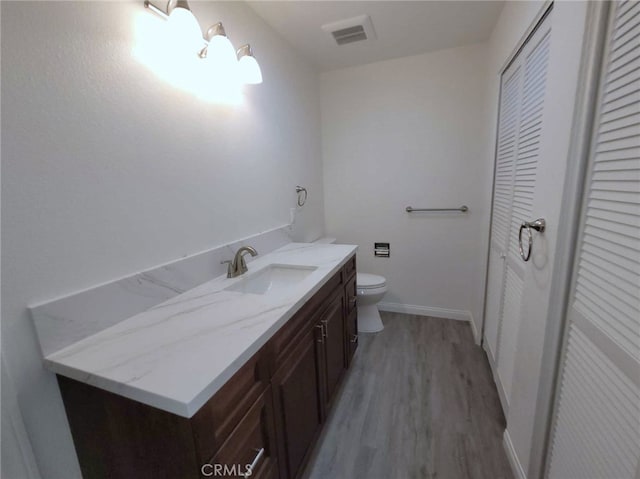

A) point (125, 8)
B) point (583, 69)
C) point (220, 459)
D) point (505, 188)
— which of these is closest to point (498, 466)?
point (220, 459)

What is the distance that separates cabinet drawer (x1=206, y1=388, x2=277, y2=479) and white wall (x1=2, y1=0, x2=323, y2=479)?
51 centimetres


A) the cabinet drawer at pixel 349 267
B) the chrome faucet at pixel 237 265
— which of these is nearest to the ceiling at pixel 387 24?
the chrome faucet at pixel 237 265

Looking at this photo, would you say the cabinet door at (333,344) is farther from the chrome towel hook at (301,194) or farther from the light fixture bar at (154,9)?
the light fixture bar at (154,9)

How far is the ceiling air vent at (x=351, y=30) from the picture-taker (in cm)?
179

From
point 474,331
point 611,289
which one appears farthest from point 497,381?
point 611,289

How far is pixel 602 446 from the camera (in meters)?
0.72

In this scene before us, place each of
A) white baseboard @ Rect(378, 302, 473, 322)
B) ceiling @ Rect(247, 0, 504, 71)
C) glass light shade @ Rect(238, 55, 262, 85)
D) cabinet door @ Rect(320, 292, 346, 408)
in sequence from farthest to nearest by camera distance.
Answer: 1. white baseboard @ Rect(378, 302, 473, 322)
2. ceiling @ Rect(247, 0, 504, 71)
3. cabinet door @ Rect(320, 292, 346, 408)
4. glass light shade @ Rect(238, 55, 262, 85)

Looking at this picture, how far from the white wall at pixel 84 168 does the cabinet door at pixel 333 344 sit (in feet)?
2.27

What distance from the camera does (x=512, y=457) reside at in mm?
1281

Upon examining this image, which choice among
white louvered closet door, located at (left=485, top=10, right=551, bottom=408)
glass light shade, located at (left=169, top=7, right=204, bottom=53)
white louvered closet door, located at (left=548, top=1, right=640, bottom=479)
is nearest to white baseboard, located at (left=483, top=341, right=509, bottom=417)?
white louvered closet door, located at (left=485, top=10, right=551, bottom=408)

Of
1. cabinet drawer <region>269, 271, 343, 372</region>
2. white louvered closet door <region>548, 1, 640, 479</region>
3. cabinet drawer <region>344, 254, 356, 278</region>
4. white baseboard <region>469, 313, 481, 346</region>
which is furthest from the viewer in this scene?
white baseboard <region>469, 313, 481, 346</region>

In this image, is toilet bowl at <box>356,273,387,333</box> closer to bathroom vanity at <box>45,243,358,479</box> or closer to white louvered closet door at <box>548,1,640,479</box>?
bathroom vanity at <box>45,243,358,479</box>

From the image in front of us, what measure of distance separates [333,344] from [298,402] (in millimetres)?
457

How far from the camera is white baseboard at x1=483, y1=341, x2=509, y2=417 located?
153 cm
